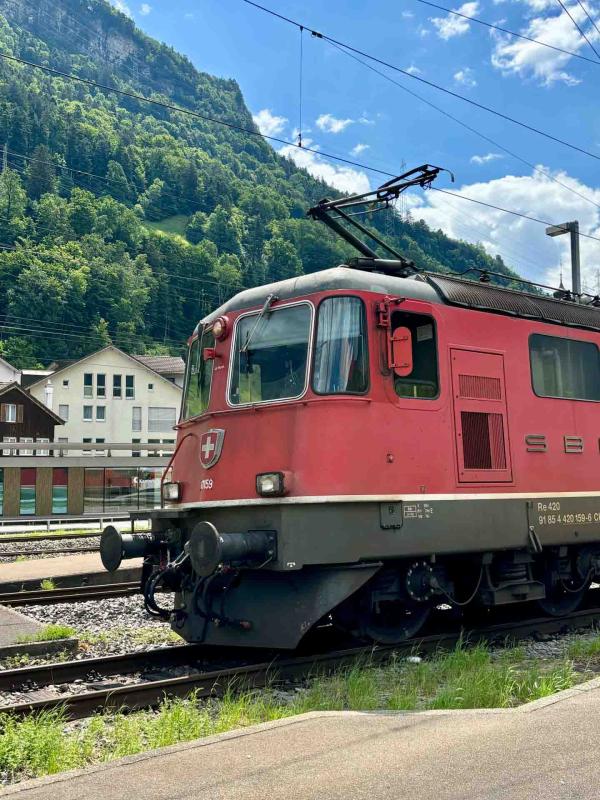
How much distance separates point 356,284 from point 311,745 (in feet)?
13.9

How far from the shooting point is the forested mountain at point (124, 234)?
97.0 m

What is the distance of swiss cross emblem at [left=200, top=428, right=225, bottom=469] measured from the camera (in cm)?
767

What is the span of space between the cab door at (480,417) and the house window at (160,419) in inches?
2262

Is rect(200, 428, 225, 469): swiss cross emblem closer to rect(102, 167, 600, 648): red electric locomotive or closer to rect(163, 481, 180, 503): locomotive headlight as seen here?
rect(102, 167, 600, 648): red electric locomotive

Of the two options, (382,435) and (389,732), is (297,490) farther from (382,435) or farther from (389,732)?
(389,732)

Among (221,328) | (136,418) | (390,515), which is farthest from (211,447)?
(136,418)

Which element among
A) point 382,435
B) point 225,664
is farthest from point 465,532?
point 225,664

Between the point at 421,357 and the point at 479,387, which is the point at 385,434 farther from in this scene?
the point at 479,387

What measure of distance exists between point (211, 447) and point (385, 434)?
1707 millimetres

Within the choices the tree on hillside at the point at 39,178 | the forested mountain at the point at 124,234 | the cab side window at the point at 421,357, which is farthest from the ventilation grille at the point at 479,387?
the tree on hillside at the point at 39,178

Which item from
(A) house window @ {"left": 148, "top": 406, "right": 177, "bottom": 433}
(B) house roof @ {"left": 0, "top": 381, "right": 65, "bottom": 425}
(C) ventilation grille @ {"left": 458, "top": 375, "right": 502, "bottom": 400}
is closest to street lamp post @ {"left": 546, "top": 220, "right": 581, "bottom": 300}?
(C) ventilation grille @ {"left": 458, "top": 375, "right": 502, "bottom": 400}

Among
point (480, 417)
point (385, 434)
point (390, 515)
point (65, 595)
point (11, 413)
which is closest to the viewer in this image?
point (390, 515)

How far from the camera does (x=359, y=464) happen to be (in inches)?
282

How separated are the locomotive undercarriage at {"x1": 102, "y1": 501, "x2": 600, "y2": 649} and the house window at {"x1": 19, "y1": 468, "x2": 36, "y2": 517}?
25151 mm
